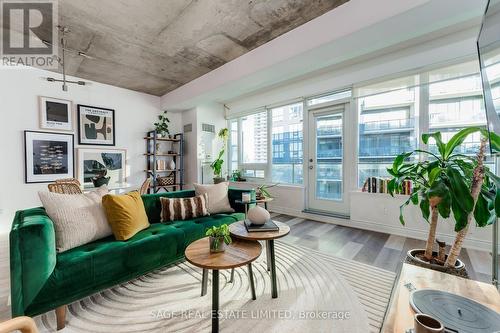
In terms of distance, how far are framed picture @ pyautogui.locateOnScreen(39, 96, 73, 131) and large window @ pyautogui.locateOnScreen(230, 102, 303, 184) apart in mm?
3384

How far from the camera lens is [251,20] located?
8.27 ft

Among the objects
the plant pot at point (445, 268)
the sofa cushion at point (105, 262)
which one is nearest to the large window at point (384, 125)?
the plant pot at point (445, 268)

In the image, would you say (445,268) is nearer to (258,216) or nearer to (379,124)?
(258,216)

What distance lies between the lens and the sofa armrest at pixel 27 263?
1275mm

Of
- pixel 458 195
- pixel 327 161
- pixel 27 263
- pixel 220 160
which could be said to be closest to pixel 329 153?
pixel 327 161

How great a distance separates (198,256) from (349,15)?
274 cm

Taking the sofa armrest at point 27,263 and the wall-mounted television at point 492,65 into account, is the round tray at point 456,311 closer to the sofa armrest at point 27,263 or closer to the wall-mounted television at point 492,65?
the wall-mounted television at point 492,65

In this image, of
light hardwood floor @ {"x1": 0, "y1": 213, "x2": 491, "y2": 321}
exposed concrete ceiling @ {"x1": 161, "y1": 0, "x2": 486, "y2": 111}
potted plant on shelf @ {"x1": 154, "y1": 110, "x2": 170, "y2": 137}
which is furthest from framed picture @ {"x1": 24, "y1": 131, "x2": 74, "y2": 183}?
exposed concrete ceiling @ {"x1": 161, "y1": 0, "x2": 486, "y2": 111}

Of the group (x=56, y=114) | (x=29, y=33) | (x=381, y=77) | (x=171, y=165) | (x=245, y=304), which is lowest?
(x=245, y=304)

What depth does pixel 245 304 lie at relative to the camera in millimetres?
1639

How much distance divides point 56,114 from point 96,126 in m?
0.60

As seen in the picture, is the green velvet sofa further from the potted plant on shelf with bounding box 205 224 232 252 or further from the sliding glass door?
the sliding glass door

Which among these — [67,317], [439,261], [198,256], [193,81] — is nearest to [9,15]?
[193,81]

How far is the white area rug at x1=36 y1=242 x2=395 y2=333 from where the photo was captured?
4.68ft
